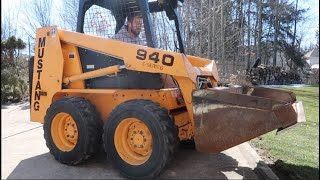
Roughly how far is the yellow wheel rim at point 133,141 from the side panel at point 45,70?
4.69 feet

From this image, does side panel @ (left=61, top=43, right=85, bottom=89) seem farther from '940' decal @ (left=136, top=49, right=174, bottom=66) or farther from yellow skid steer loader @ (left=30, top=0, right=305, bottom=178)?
'940' decal @ (left=136, top=49, right=174, bottom=66)

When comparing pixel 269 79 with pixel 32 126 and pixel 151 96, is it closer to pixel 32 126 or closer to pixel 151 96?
pixel 32 126

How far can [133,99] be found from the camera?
187 inches

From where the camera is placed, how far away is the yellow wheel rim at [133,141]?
466 centimetres

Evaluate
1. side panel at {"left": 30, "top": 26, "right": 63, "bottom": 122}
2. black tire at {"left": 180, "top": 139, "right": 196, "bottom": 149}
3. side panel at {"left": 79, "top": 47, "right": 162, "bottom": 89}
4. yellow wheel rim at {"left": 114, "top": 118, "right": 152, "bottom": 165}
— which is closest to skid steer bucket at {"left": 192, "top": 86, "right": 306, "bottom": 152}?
yellow wheel rim at {"left": 114, "top": 118, "right": 152, "bottom": 165}

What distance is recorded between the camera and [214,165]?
5297 mm

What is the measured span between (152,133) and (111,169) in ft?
3.38

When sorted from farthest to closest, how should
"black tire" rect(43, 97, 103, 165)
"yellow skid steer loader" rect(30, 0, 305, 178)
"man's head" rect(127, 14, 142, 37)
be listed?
"man's head" rect(127, 14, 142, 37)
"black tire" rect(43, 97, 103, 165)
"yellow skid steer loader" rect(30, 0, 305, 178)

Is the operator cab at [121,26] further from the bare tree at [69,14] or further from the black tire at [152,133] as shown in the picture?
the bare tree at [69,14]

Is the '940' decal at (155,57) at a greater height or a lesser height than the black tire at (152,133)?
greater

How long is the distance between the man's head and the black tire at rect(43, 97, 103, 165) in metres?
1.17

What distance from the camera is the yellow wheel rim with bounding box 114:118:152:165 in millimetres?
4664

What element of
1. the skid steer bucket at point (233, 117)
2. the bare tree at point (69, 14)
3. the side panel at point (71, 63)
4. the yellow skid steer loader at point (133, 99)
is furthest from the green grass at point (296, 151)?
the bare tree at point (69, 14)

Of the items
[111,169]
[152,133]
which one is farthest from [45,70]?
[152,133]
